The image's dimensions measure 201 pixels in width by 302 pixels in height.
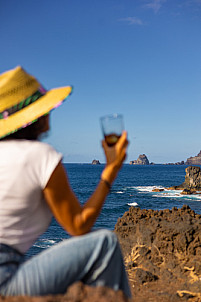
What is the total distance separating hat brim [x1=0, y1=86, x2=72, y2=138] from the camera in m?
2.09

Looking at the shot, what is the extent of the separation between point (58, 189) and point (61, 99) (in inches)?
24.5

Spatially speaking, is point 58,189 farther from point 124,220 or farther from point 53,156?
point 124,220

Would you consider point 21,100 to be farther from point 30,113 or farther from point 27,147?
point 27,147

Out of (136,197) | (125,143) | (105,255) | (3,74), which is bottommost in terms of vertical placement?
(136,197)

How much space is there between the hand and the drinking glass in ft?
0.29

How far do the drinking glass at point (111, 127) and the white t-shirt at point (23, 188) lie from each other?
1.83ft

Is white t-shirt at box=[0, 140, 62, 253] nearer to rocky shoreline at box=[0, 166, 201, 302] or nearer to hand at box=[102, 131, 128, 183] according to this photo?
hand at box=[102, 131, 128, 183]

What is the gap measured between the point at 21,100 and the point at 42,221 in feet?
2.58

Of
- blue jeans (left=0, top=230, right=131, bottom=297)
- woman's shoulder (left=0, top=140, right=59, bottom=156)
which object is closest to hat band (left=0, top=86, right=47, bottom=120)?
woman's shoulder (left=0, top=140, right=59, bottom=156)

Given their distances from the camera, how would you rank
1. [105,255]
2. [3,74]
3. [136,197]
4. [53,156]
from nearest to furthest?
1. [53,156]
2. [105,255]
3. [3,74]
4. [136,197]

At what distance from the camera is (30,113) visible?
2.11 m

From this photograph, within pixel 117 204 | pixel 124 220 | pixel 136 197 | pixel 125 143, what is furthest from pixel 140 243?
pixel 136 197

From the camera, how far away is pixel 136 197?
176ft

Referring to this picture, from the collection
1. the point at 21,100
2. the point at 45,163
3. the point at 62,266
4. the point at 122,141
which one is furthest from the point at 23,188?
the point at 122,141
